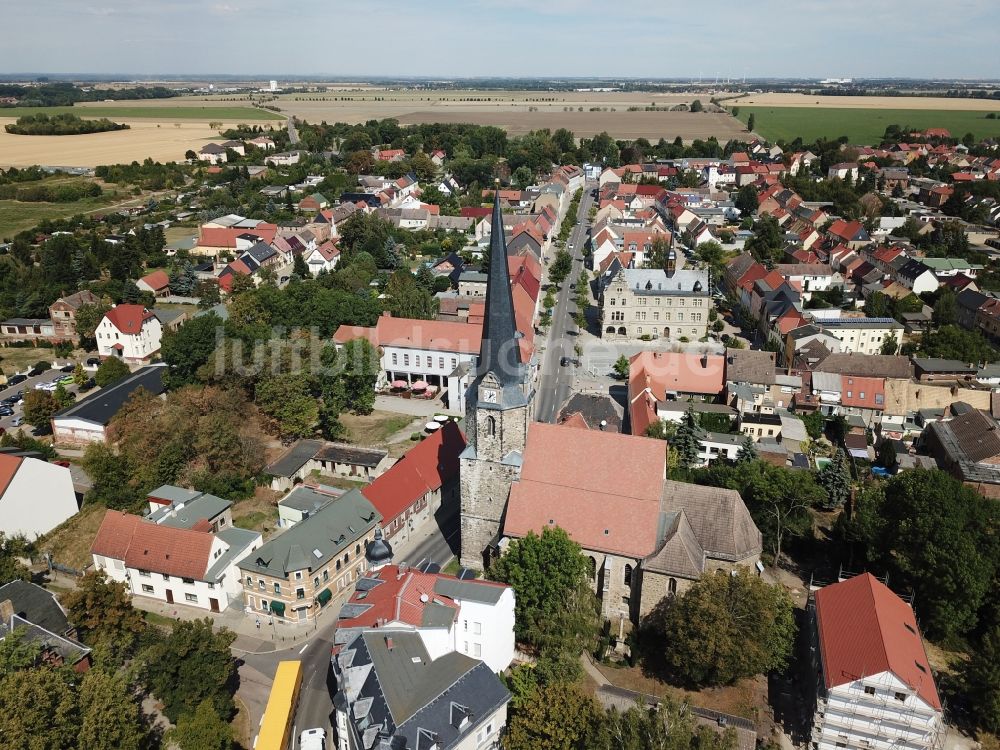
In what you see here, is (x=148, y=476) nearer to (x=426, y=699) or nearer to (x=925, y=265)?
(x=426, y=699)

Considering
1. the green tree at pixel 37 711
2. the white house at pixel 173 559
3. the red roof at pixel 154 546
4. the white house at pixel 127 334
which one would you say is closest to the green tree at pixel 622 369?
the white house at pixel 173 559

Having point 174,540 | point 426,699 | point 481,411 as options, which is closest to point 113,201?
point 174,540

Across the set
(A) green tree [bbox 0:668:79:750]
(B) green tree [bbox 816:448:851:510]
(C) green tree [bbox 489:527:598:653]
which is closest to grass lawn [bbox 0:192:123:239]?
(A) green tree [bbox 0:668:79:750]

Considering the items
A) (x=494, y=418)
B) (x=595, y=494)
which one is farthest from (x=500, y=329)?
(x=595, y=494)

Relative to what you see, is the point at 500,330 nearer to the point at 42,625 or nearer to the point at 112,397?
the point at 42,625

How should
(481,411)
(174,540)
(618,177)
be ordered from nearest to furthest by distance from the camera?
(481,411) < (174,540) < (618,177)

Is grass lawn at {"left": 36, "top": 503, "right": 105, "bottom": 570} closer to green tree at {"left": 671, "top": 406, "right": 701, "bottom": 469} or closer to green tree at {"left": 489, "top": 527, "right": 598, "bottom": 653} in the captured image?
green tree at {"left": 489, "top": 527, "right": 598, "bottom": 653}
